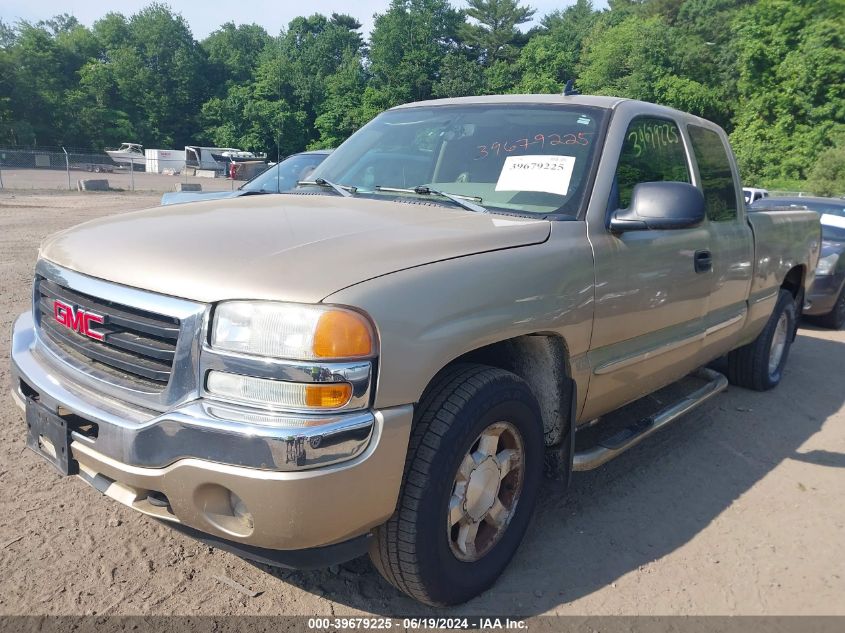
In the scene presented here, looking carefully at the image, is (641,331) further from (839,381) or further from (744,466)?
(839,381)

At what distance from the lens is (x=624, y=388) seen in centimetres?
332

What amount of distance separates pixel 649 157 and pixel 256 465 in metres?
2.66

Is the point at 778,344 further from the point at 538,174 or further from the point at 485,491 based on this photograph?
the point at 485,491

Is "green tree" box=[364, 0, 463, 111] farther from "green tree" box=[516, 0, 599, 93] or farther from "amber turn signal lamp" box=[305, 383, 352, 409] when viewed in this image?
"amber turn signal lamp" box=[305, 383, 352, 409]

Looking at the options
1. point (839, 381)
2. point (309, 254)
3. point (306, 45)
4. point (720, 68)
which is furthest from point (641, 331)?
point (306, 45)

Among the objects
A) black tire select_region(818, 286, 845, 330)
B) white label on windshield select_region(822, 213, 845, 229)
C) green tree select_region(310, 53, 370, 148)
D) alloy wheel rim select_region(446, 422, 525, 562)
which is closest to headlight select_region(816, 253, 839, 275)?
black tire select_region(818, 286, 845, 330)

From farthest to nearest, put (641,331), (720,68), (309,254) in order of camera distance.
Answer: (720,68) → (641,331) → (309,254)

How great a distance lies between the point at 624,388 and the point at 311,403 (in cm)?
191

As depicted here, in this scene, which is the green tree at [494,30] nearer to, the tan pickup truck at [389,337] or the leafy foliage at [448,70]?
the leafy foliage at [448,70]

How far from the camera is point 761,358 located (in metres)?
5.18

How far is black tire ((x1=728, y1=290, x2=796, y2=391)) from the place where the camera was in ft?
16.9

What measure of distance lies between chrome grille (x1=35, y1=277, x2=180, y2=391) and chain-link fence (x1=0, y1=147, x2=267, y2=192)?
539 inches

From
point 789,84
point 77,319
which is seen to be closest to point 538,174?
point 77,319

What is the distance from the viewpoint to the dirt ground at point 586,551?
100 inches
